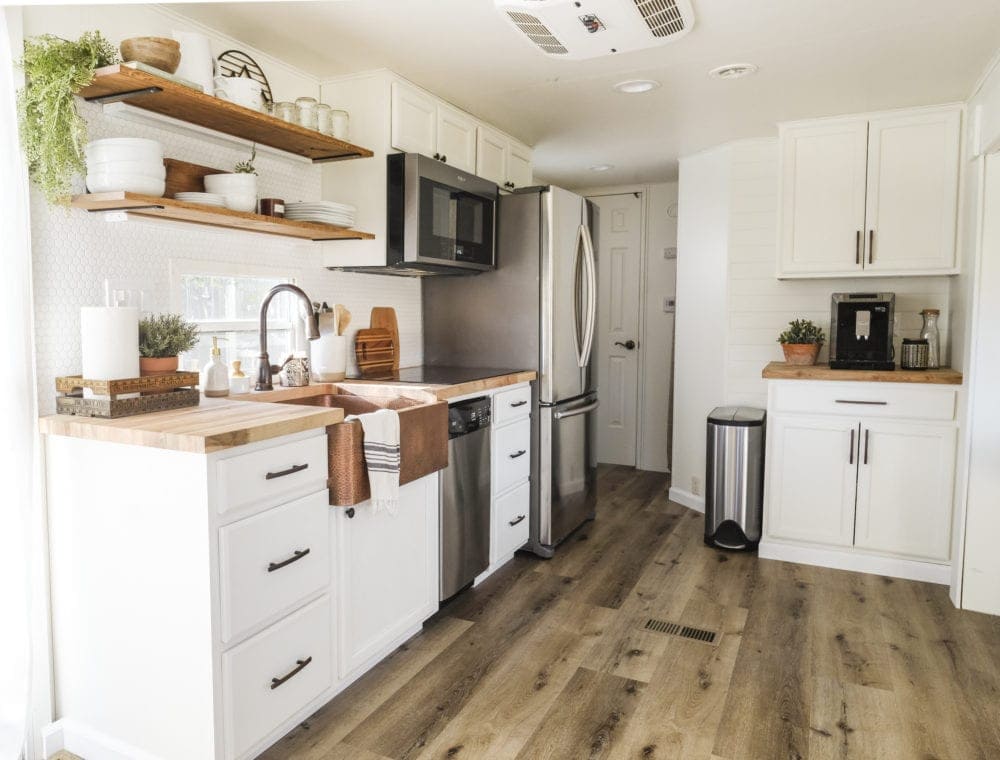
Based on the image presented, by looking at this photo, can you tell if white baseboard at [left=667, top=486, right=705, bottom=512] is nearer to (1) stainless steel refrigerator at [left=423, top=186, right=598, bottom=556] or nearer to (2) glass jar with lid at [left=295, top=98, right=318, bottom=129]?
(1) stainless steel refrigerator at [left=423, top=186, right=598, bottom=556]

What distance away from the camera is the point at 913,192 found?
344 cm

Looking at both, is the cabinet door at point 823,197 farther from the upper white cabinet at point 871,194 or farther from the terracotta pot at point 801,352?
the terracotta pot at point 801,352

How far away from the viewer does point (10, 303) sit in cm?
185

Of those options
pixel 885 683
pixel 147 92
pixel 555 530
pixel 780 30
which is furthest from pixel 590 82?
pixel 885 683

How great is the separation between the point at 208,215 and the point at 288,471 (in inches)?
34.7

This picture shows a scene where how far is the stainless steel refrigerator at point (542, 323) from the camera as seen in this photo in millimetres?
3465

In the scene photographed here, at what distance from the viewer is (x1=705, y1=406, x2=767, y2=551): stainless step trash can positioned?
364 centimetres

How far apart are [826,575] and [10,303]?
3375 mm

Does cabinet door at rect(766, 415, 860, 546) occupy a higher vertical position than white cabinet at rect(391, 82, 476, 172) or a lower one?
lower

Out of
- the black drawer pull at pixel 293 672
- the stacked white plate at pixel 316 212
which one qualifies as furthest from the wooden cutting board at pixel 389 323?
the black drawer pull at pixel 293 672

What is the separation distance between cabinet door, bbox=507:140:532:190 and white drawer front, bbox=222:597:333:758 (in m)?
2.74

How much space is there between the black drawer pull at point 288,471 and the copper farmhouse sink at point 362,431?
5.5 inches

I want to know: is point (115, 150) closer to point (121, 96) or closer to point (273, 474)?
point (121, 96)

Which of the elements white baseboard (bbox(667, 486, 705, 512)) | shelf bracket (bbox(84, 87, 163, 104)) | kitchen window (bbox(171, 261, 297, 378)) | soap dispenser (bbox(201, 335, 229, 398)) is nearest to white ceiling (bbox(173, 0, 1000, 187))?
shelf bracket (bbox(84, 87, 163, 104))
